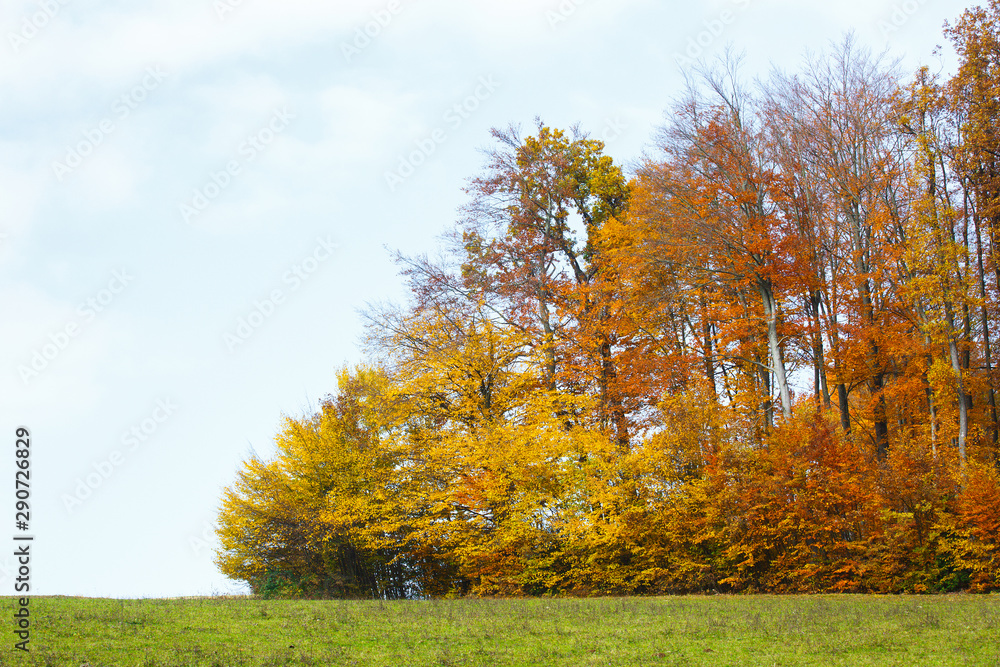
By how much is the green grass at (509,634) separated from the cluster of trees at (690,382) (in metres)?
3.71

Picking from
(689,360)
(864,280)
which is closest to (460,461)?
(689,360)

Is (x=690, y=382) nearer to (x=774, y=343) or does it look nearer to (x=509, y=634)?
(x=774, y=343)

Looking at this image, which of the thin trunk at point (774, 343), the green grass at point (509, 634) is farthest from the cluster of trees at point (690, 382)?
the green grass at point (509, 634)

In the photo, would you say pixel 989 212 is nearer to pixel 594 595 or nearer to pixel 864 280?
pixel 864 280

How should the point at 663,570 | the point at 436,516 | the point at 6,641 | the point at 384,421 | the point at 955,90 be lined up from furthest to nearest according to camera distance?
1. the point at 384,421
2. the point at 436,516
3. the point at 955,90
4. the point at 663,570
5. the point at 6,641

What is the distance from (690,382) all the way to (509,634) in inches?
500

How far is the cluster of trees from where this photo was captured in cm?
1758

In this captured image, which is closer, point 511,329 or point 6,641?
point 6,641

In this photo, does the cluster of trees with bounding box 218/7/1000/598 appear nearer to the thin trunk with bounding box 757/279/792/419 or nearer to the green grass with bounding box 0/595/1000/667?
the thin trunk with bounding box 757/279/792/419

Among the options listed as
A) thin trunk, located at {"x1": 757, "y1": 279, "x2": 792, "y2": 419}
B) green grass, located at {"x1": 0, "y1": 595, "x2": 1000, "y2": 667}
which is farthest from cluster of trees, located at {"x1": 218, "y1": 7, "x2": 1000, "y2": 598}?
green grass, located at {"x1": 0, "y1": 595, "x2": 1000, "y2": 667}

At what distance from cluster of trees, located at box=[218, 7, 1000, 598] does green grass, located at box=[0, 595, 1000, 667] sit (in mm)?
3715

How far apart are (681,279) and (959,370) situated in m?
7.13

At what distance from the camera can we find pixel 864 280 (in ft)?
71.0

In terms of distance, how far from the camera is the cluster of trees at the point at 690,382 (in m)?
17.6
